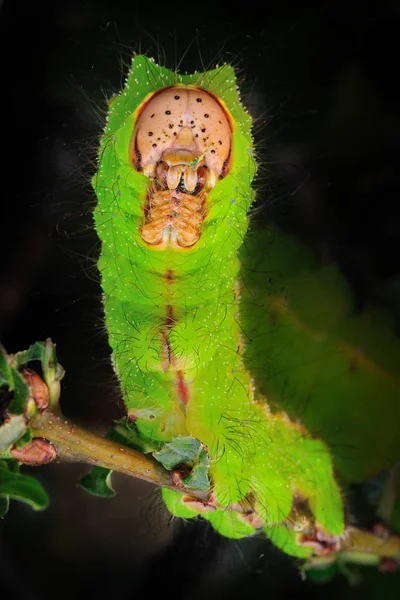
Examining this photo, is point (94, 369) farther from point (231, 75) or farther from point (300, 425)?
point (231, 75)

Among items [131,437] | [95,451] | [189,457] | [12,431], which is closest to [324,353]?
[131,437]

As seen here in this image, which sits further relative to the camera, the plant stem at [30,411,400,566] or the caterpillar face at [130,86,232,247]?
the caterpillar face at [130,86,232,247]

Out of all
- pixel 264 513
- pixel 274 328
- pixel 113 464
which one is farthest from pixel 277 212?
pixel 113 464

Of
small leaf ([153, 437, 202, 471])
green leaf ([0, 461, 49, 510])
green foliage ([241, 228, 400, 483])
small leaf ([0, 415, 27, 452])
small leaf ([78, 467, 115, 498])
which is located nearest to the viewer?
small leaf ([0, 415, 27, 452])

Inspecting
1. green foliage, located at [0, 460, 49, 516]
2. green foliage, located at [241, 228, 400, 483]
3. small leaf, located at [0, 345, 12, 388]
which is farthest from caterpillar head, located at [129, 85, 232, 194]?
green foliage, located at [241, 228, 400, 483]

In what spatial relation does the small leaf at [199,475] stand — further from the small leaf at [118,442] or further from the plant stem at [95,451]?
the small leaf at [118,442]

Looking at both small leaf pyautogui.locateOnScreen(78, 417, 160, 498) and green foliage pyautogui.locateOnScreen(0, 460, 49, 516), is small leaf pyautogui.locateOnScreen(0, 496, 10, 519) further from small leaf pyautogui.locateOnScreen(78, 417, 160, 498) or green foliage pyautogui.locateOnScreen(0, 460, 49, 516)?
small leaf pyautogui.locateOnScreen(78, 417, 160, 498)
